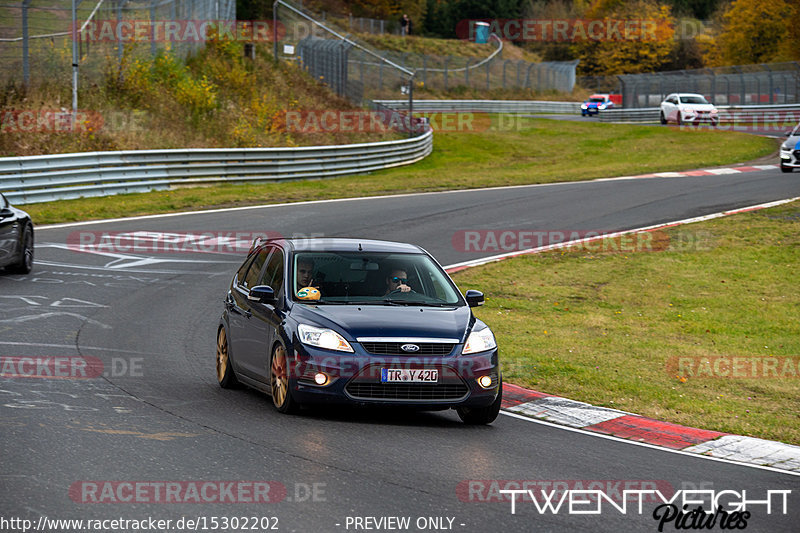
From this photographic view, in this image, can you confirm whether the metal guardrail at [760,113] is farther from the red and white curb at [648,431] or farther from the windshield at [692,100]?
the red and white curb at [648,431]

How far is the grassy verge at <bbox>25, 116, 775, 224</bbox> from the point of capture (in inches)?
1040

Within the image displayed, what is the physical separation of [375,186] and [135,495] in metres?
25.8

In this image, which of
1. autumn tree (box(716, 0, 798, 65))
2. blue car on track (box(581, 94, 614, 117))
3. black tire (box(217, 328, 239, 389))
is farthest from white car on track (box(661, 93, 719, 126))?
black tire (box(217, 328, 239, 389))

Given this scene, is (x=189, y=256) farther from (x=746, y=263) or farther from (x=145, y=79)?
(x=145, y=79)

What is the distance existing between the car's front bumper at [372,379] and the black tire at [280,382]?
0.40 ft

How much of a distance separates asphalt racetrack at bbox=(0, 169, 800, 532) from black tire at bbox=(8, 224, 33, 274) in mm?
1950

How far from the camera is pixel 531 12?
120 metres

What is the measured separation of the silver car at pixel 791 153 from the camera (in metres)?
32.1

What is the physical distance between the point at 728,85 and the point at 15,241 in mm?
55009

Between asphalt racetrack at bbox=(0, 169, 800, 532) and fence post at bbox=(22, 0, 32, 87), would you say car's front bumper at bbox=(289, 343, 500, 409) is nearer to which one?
asphalt racetrack at bbox=(0, 169, 800, 532)

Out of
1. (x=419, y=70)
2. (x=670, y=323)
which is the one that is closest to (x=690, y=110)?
(x=419, y=70)

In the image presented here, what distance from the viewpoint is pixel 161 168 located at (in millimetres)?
28797

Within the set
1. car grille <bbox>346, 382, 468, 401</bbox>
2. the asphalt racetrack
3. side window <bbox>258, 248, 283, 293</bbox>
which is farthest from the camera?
side window <bbox>258, 248, 283, 293</bbox>

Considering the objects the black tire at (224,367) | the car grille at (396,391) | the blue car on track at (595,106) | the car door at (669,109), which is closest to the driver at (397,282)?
the car grille at (396,391)
